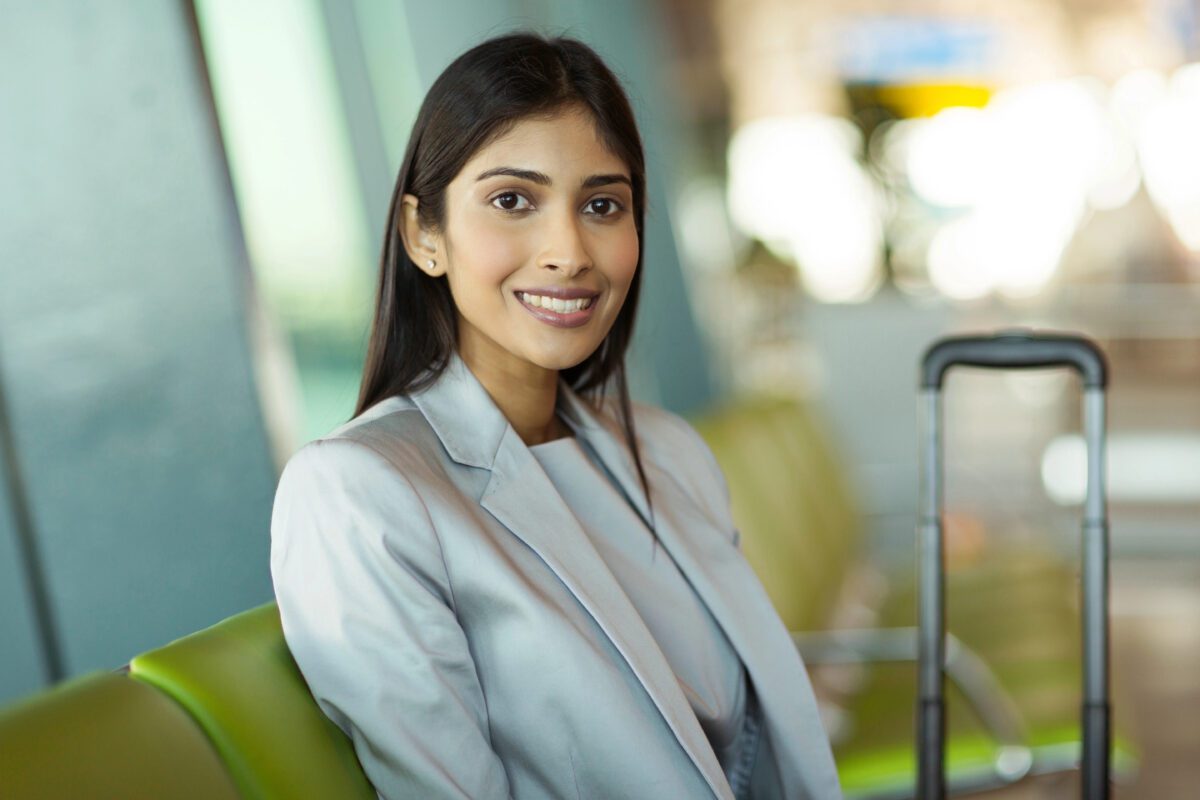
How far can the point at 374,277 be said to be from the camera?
3582mm

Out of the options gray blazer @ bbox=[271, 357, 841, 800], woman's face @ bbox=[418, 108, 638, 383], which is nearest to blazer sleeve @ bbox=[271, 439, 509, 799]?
gray blazer @ bbox=[271, 357, 841, 800]

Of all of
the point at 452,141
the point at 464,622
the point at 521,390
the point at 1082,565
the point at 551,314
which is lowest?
the point at 1082,565

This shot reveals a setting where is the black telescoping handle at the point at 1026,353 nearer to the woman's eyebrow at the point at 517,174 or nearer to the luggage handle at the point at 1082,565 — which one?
the luggage handle at the point at 1082,565

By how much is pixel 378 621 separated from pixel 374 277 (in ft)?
8.09

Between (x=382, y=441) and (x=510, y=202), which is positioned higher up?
(x=510, y=202)

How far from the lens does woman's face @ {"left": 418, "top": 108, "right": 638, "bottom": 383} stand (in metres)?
1.45

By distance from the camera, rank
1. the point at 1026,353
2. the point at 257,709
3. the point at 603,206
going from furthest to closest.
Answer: the point at 1026,353 < the point at 603,206 < the point at 257,709

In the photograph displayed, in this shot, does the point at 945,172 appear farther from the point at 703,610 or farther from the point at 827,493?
the point at 703,610

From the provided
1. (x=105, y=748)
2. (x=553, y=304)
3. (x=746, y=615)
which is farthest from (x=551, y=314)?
(x=105, y=748)

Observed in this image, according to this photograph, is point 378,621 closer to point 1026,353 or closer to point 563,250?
point 563,250

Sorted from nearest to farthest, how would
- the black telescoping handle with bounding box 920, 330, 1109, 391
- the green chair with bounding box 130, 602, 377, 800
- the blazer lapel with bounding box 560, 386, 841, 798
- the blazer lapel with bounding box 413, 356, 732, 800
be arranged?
1. the green chair with bounding box 130, 602, 377, 800
2. the blazer lapel with bounding box 413, 356, 732, 800
3. the blazer lapel with bounding box 560, 386, 841, 798
4. the black telescoping handle with bounding box 920, 330, 1109, 391

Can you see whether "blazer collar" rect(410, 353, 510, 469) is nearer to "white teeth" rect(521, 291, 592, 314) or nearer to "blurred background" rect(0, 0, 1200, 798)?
"white teeth" rect(521, 291, 592, 314)

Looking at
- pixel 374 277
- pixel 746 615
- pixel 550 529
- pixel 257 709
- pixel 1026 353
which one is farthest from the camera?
pixel 374 277

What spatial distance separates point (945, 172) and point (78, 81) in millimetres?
11666
